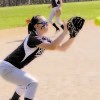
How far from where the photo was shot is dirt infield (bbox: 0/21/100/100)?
17.9ft

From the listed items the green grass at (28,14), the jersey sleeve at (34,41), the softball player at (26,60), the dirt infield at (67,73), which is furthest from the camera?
the green grass at (28,14)

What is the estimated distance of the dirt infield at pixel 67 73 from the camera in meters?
5.44

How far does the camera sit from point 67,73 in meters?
6.77

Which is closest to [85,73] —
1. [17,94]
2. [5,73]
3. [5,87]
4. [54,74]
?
[54,74]

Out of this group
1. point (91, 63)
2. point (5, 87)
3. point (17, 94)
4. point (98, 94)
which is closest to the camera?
point (17, 94)

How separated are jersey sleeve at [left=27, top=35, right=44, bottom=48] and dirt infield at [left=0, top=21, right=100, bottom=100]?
1.49 meters

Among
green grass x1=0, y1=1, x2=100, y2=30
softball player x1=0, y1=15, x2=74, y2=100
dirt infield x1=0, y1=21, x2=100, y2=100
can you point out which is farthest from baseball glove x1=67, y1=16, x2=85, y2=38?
green grass x1=0, y1=1, x2=100, y2=30

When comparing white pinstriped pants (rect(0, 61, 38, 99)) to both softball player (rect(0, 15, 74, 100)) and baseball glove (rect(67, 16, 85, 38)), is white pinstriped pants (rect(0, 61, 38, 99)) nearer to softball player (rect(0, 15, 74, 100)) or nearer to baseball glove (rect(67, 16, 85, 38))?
softball player (rect(0, 15, 74, 100))

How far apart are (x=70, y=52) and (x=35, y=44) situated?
496 cm

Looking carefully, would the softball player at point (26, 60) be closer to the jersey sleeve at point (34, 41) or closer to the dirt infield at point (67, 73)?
the jersey sleeve at point (34, 41)

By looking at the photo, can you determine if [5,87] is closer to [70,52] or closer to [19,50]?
[19,50]

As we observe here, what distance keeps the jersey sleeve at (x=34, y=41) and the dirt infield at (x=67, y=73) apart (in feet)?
4.88

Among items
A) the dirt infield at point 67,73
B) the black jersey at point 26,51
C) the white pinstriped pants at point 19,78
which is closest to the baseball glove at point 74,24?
the black jersey at point 26,51

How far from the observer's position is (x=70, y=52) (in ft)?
29.6
